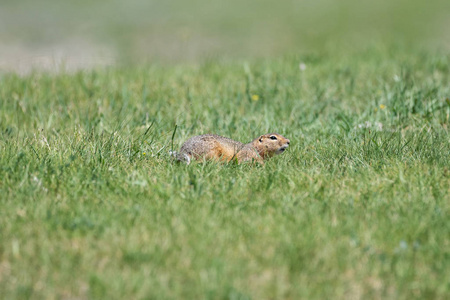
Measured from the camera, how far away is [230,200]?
15.4 feet

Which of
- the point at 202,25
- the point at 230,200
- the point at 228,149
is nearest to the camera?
the point at 230,200

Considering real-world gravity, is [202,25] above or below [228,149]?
below

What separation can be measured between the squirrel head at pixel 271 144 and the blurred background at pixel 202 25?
8291 millimetres

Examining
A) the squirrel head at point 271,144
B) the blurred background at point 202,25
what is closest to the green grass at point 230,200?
the squirrel head at point 271,144

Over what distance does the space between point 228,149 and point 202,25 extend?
1129cm

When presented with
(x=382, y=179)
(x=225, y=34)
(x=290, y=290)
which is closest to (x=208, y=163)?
Result: (x=382, y=179)

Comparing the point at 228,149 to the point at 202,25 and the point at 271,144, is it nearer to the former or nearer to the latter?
the point at 271,144

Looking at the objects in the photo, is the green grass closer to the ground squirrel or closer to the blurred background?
the ground squirrel

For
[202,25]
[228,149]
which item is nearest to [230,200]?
[228,149]

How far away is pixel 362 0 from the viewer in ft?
60.1

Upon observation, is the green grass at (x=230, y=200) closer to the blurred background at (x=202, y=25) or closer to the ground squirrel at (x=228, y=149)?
the ground squirrel at (x=228, y=149)

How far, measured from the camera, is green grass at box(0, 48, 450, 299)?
3699 millimetres

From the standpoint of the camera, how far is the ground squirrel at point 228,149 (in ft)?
18.4

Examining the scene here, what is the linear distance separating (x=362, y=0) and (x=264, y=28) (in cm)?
373
